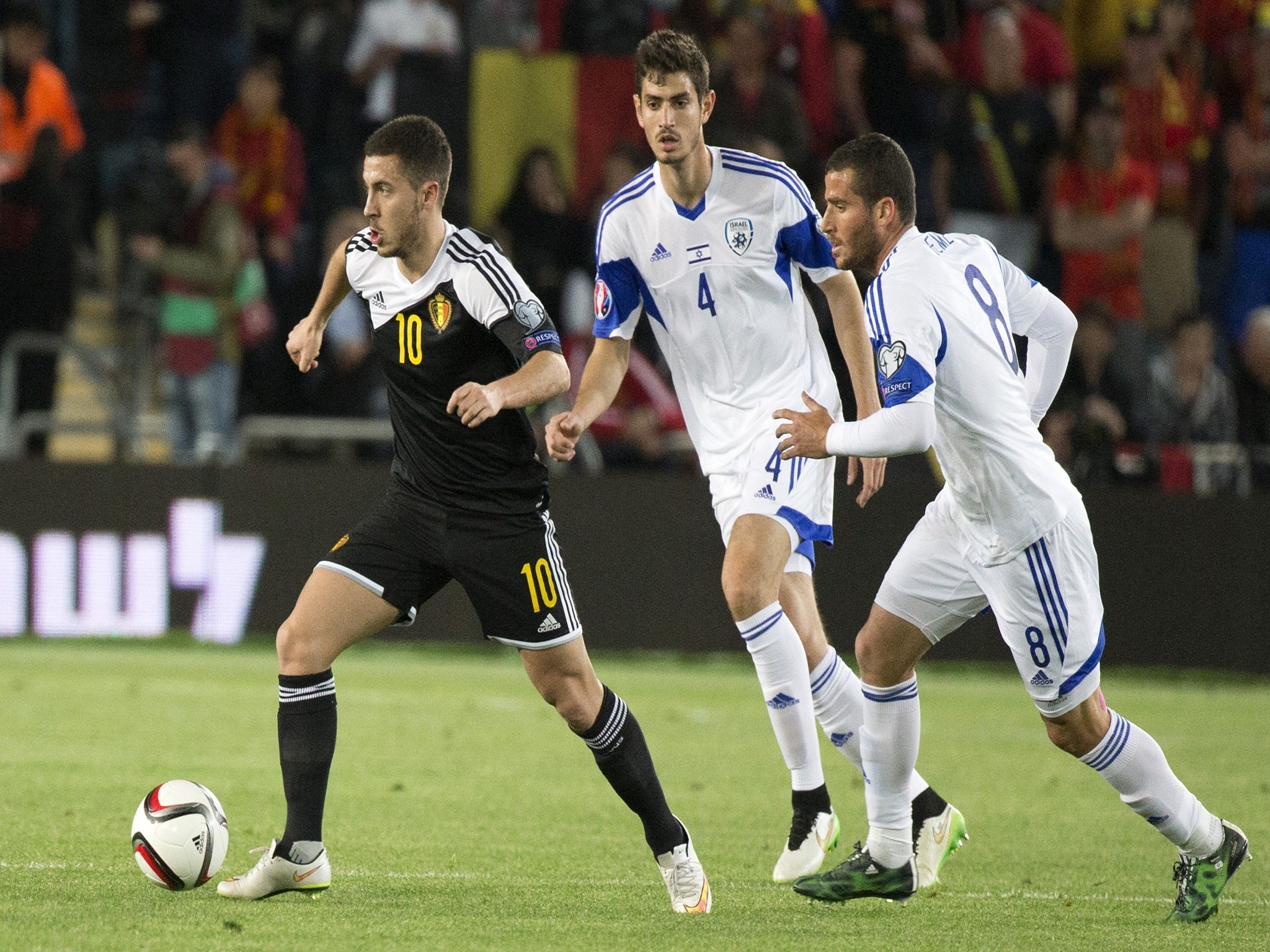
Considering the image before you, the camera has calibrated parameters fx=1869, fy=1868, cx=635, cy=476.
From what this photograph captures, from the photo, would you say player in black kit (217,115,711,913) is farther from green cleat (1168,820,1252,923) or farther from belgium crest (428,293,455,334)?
green cleat (1168,820,1252,923)

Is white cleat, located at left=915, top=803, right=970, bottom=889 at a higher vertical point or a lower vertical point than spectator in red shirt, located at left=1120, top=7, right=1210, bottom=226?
lower

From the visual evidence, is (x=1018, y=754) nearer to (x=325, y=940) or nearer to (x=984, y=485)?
(x=984, y=485)

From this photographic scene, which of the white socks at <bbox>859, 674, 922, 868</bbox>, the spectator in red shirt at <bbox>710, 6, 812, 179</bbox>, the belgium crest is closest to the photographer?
the belgium crest

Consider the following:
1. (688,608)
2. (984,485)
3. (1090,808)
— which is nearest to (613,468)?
(688,608)

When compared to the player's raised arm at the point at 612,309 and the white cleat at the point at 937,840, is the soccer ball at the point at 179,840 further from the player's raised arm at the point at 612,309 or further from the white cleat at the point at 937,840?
the white cleat at the point at 937,840

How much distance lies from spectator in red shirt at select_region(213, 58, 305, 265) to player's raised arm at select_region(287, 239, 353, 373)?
887 centimetres

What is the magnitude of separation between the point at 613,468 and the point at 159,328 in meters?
3.69

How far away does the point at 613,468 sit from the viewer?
13758 mm

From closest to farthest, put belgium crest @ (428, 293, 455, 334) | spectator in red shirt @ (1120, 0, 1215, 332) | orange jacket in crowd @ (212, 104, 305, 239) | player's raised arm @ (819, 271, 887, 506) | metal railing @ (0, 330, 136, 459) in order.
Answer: belgium crest @ (428, 293, 455, 334), player's raised arm @ (819, 271, 887, 506), metal railing @ (0, 330, 136, 459), orange jacket in crowd @ (212, 104, 305, 239), spectator in red shirt @ (1120, 0, 1215, 332)

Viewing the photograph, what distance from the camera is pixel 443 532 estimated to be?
18.1 ft

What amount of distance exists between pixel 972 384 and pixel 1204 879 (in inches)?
63.3

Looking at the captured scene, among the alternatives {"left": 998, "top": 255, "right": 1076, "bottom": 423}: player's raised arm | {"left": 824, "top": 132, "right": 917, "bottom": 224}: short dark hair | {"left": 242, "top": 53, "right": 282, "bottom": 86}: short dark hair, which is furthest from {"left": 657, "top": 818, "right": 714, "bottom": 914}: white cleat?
{"left": 242, "top": 53, "right": 282, "bottom": 86}: short dark hair

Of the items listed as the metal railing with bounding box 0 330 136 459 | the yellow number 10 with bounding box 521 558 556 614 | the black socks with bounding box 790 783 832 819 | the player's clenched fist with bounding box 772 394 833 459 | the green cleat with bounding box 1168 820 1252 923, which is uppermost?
the player's clenched fist with bounding box 772 394 833 459

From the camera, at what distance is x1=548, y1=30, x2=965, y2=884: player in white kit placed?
6270 millimetres
